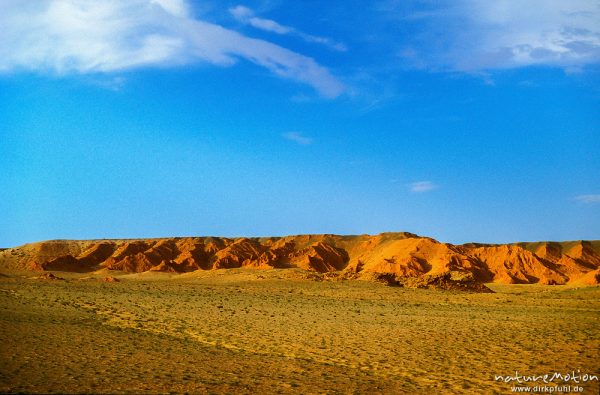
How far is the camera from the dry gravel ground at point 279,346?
1301 centimetres

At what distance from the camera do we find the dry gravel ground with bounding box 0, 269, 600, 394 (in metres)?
13.0

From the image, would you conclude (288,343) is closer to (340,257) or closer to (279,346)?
(279,346)

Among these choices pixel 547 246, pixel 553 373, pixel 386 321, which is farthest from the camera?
pixel 547 246

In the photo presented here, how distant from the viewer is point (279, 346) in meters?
18.9

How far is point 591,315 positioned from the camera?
30.3m

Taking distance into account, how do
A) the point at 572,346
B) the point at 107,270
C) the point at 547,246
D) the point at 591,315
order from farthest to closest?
the point at 547,246 < the point at 107,270 < the point at 591,315 < the point at 572,346

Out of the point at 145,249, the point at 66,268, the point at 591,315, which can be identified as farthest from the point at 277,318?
the point at 145,249

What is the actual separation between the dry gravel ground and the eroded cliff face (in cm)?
5595

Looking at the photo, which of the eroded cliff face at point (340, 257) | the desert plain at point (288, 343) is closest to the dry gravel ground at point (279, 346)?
the desert plain at point (288, 343)

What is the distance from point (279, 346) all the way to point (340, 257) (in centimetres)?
10357

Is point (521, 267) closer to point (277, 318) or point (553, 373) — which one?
point (277, 318)

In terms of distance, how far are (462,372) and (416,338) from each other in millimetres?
6183

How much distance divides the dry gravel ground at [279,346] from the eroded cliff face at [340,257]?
2203 inches

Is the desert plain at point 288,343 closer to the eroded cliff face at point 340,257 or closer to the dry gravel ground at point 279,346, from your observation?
the dry gravel ground at point 279,346
